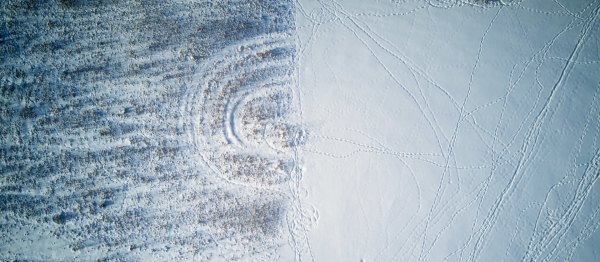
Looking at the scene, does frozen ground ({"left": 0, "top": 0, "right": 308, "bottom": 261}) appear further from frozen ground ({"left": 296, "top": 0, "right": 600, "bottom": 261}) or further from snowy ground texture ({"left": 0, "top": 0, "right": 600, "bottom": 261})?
frozen ground ({"left": 296, "top": 0, "right": 600, "bottom": 261})

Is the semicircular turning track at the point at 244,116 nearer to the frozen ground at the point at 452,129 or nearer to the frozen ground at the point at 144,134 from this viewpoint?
the frozen ground at the point at 144,134

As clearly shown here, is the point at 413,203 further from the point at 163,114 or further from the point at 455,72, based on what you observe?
the point at 163,114

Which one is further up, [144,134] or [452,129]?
[452,129]

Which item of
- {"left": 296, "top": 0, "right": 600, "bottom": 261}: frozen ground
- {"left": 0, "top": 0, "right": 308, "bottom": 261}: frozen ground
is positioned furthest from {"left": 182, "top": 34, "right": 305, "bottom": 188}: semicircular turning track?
{"left": 296, "top": 0, "right": 600, "bottom": 261}: frozen ground

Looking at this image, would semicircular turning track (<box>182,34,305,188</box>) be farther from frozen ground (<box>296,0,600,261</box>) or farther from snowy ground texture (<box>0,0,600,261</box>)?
frozen ground (<box>296,0,600,261</box>)

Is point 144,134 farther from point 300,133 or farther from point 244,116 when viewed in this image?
point 300,133

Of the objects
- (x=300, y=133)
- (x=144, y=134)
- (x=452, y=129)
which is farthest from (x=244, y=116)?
(x=452, y=129)

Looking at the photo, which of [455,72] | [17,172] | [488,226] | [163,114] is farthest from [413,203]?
[17,172]
